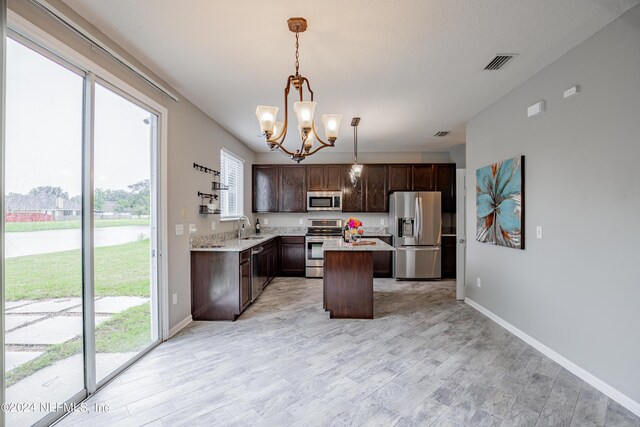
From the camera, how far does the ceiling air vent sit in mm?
2521

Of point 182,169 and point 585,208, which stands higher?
point 182,169

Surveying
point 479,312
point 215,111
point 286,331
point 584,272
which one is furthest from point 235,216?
point 584,272

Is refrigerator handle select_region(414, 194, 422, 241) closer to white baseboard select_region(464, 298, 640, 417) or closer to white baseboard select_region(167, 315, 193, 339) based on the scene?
white baseboard select_region(464, 298, 640, 417)

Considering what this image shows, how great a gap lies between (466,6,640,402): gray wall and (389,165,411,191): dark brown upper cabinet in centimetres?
289

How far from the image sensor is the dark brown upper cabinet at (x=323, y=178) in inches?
247

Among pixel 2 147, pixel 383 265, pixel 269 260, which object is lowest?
pixel 383 265

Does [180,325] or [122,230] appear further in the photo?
[180,325]

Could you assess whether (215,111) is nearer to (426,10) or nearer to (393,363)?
(426,10)

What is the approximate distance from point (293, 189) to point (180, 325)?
3.62 m

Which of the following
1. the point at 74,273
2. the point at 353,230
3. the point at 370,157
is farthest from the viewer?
the point at 370,157

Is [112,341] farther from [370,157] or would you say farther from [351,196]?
[370,157]

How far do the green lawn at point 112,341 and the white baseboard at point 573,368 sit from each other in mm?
3756

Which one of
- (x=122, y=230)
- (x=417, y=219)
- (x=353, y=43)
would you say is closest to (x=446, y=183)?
(x=417, y=219)

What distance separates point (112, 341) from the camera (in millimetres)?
2383
